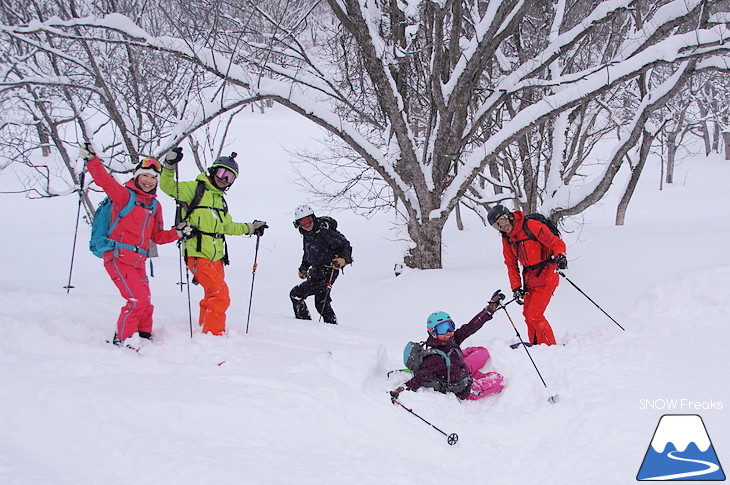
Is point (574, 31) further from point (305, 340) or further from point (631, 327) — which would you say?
point (305, 340)

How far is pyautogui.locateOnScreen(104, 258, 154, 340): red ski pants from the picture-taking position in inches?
168

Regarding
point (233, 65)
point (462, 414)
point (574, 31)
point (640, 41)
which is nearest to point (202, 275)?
point (462, 414)

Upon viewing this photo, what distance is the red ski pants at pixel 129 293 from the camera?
4.28 meters

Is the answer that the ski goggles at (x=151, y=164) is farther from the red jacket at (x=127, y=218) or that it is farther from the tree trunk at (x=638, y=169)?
the tree trunk at (x=638, y=169)

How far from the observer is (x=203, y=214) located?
4.73 meters

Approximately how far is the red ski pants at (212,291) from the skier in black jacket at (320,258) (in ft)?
5.54

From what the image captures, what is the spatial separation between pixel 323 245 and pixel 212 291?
6.61ft

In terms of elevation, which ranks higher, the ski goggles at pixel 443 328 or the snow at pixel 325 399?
the ski goggles at pixel 443 328

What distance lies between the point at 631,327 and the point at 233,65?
21.5 feet

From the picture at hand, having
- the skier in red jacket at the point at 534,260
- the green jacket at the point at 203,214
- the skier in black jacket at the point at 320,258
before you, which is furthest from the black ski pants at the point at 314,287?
the skier in red jacket at the point at 534,260

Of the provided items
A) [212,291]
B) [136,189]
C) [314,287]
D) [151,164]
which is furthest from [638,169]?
[136,189]

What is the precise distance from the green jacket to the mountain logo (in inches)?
151

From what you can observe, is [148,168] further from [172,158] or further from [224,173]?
[224,173]

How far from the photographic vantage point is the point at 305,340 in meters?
5.11
